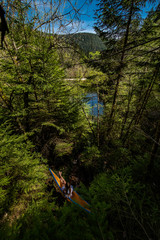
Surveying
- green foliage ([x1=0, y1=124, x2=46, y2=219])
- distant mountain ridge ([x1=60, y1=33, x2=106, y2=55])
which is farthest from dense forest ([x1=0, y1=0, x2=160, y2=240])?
distant mountain ridge ([x1=60, y1=33, x2=106, y2=55])

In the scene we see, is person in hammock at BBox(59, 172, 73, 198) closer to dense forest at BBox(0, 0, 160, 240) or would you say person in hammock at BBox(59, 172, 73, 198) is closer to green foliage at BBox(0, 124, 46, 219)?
dense forest at BBox(0, 0, 160, 240)

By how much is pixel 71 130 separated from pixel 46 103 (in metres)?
3.00

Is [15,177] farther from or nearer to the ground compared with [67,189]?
farther from the ground

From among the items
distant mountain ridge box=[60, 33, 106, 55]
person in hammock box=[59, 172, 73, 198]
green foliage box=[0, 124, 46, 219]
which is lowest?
person in hammock box=[59, 172, 73, 198]

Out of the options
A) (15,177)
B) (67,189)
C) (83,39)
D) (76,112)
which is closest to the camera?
(15,177)

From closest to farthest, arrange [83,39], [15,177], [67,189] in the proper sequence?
[15,177]
[83,39]
[67,189]

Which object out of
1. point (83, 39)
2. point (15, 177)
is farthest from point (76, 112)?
point (15, 177)

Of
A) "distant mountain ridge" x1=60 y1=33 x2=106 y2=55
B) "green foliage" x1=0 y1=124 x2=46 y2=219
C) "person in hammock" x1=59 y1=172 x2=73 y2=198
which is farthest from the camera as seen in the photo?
"person in hammock" x1=59 y1=172 x2=73 y2=198

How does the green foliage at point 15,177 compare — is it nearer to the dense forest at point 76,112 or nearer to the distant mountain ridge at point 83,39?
the dense forest at point 76,112

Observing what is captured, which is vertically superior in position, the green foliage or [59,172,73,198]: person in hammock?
the green foliage

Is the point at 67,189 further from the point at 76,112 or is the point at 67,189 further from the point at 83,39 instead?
the point at 83,39

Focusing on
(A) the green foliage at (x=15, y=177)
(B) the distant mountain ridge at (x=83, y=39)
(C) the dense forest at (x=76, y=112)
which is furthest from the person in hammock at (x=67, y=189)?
(B) the distant mountain ridge at (x=83, y=39)

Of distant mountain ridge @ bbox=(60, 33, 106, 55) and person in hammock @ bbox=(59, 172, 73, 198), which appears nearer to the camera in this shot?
distant mountain ridge @ bbox=(60, 33, 106, 55)

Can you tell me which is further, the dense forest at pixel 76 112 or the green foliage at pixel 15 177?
the green foliage at pixel 15 177
